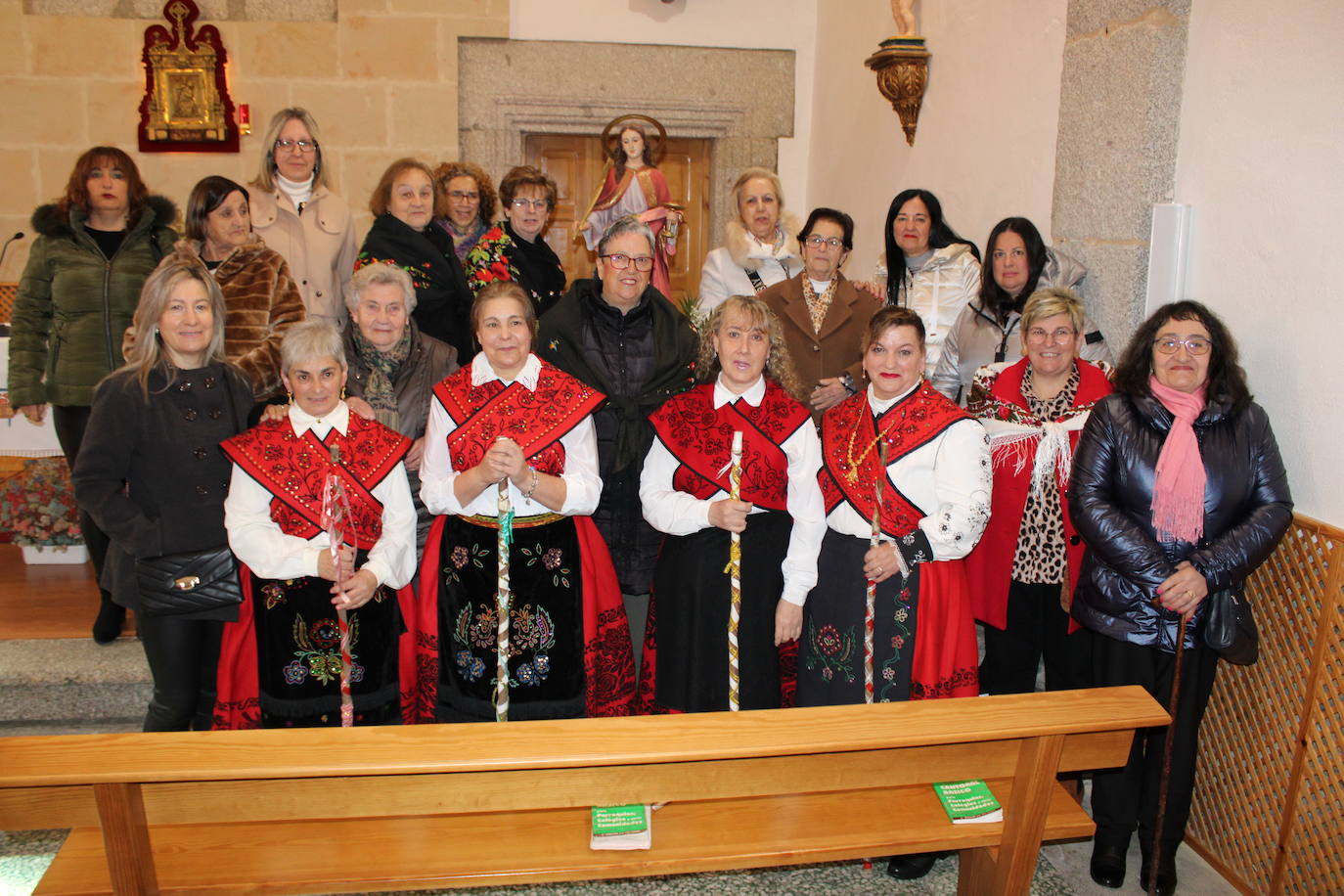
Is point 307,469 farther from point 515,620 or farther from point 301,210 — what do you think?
point 301,210

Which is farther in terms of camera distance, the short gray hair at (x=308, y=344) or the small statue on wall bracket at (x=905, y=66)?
the small statue on wall bracket at (x=905, y=66)

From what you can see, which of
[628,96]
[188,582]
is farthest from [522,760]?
[628,96]

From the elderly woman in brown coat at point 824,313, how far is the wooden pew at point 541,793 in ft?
4.83

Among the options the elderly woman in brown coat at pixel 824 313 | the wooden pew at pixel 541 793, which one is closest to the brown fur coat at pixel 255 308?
the wooden pew at pixel 541 793

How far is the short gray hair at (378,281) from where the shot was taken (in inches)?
111

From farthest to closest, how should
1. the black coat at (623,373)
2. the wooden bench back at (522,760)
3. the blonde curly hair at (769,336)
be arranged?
the black coat at (623,373) → the blonde curly hair at (769,336) → the wooden bench back at (522,760)

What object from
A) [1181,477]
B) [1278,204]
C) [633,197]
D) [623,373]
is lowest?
[1181,477]

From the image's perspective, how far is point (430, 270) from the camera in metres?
3.45

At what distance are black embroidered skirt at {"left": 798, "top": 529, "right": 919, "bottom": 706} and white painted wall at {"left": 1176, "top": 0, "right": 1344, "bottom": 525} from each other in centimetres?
112

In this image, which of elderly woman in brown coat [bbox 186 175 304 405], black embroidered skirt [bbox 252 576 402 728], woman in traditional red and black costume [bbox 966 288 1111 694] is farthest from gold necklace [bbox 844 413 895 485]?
elderly woman in brown coat [bbox 186 175 304 405]

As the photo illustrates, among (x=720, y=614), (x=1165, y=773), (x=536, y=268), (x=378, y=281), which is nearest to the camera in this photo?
(x=1165, y=773)

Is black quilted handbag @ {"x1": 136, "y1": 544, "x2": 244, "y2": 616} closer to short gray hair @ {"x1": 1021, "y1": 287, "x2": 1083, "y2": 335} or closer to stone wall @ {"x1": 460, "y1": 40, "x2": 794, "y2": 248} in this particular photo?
short gray hair @ {"x1": 1021, "y1": 287, "x2": 1083, "y2": 335}

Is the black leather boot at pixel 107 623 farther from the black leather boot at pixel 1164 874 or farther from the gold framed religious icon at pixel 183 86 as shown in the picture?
the black leather boot at pixel 1164 874

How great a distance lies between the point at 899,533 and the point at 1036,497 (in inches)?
22.4
